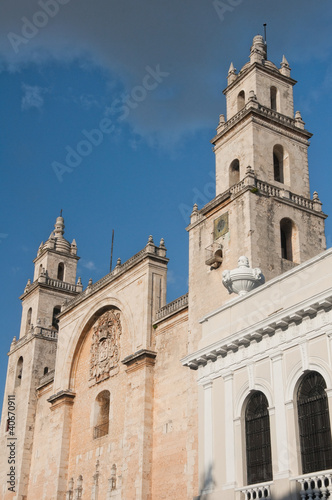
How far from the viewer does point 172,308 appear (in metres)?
31.1

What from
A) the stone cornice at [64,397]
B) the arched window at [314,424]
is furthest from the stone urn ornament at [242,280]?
the stone cornice at [64,397]

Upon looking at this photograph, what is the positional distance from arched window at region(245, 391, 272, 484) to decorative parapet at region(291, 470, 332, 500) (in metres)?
1.19

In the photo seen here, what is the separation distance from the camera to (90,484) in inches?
1300

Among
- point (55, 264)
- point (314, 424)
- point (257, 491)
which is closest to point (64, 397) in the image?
point (55, 264)

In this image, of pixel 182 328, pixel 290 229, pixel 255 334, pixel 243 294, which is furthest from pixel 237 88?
pixel 255 334

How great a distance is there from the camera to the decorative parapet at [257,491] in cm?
1522

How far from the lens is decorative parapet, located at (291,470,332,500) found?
13.9m

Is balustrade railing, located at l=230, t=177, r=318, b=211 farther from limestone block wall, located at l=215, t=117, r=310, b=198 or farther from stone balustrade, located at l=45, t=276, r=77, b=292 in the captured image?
stone balustrade, located at l=45, t=276, r=77, b=292

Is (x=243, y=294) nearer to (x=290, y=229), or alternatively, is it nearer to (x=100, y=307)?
(x=290, y=229)

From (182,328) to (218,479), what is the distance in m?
13.4

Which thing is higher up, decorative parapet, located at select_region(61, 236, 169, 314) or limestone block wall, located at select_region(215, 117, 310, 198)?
limestone block wall, located at select_region(215, 117, 310, 198)

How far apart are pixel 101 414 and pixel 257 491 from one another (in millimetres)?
20327

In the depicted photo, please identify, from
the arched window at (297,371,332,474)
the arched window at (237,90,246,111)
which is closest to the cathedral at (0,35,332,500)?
the arched window at (297,371,332,474)

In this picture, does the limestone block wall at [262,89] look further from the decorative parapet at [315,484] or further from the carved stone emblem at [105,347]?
the decorative parapet at [315,484]
